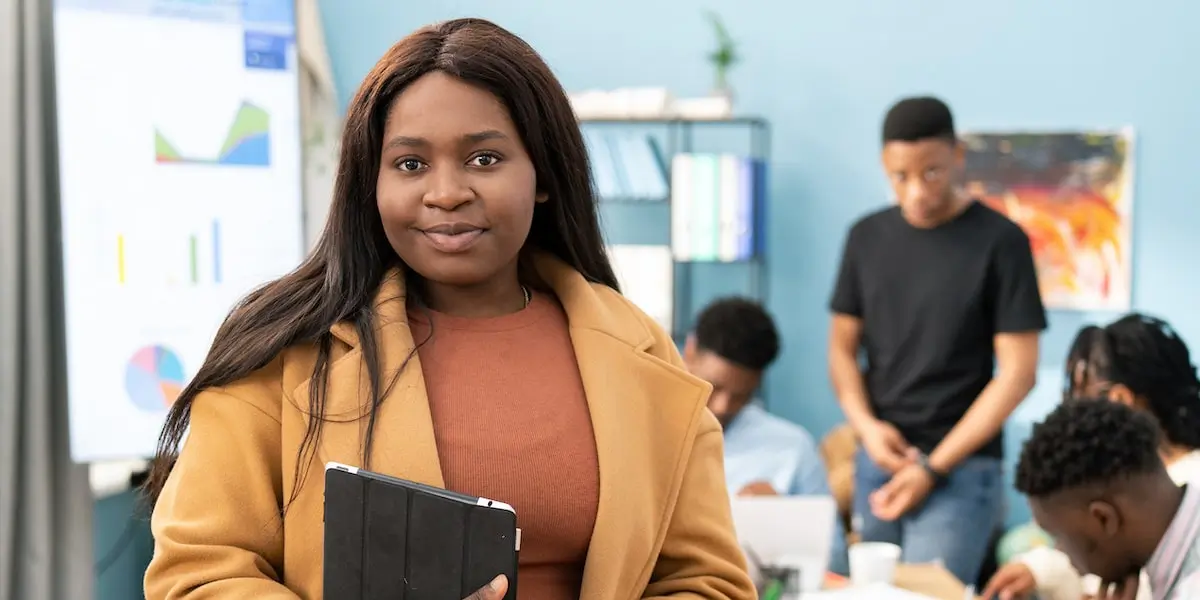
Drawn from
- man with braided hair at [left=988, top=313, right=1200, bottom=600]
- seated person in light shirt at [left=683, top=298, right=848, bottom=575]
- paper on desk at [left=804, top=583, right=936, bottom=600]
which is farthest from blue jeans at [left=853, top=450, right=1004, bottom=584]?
paper on desk at [left=804, top=583, right=936, bottom=600]

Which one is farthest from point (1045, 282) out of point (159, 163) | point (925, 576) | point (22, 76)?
point (22, 76)

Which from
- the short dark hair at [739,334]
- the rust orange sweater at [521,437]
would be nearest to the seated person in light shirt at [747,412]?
the short dark hair at [739,334]

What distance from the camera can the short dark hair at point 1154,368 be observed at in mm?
2375

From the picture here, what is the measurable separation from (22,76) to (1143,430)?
2.25m

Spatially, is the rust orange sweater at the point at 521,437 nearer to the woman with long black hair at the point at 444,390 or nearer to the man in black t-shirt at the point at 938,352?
the woman with long black hair at the point at 444,390

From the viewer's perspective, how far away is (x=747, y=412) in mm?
3217

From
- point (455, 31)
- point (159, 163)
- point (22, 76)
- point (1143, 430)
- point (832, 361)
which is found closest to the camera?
point (455, 31)

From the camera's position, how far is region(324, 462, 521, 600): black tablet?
981 millimetres

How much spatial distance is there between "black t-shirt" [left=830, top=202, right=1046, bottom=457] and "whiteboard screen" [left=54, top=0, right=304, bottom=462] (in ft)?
5.16

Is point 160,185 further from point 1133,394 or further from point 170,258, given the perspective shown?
point 1133,394

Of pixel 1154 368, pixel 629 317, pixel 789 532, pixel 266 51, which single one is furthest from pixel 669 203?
pixel 629 317

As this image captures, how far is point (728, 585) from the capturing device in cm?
117

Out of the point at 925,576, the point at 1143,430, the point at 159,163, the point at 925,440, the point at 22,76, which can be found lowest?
the point at 925,576

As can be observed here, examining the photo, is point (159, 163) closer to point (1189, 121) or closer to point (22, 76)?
point (22, 76)
